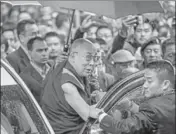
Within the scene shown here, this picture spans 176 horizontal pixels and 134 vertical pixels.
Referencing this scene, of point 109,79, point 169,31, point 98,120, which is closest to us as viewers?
point 98,120

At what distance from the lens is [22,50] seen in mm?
7855

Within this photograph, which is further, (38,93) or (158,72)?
(38,93)

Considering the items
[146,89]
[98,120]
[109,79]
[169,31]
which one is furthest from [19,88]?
[169,31]

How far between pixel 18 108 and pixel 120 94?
38.7 inches

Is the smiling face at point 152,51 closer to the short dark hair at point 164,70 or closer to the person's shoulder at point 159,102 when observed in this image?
the short dark hair at point 164,70

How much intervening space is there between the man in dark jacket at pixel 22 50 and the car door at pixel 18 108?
2.96m

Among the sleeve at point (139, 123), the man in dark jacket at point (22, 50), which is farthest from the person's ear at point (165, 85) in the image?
the man in dark jacket at point (22, 50)

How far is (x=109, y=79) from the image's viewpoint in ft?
21.1

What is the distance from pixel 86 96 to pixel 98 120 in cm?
83

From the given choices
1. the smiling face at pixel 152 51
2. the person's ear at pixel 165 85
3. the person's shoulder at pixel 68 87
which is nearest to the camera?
the person's ear at pixel 165 85

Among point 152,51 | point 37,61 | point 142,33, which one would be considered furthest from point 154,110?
point 142,33

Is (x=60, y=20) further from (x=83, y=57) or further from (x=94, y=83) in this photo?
(x=83, y=57)

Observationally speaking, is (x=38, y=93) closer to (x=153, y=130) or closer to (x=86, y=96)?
(x=86, y=96)

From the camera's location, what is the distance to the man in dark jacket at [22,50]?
7590 mm
